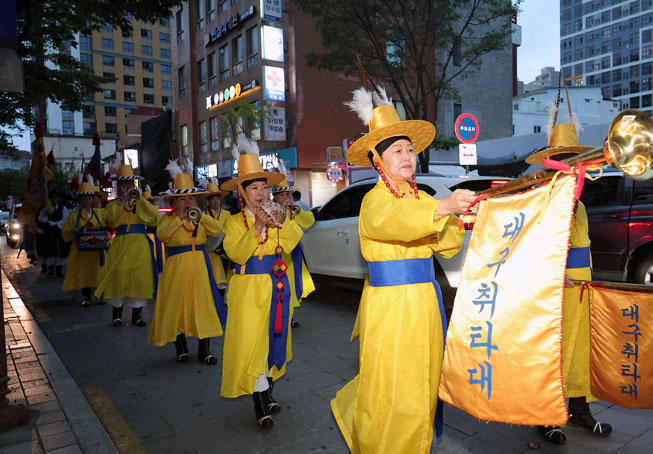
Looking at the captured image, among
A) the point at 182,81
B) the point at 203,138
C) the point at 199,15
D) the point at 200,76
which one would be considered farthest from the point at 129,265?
Answer: the point at 182,81

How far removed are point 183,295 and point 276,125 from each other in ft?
68.3

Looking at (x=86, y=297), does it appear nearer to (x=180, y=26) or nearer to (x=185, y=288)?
(x=185, y=288)

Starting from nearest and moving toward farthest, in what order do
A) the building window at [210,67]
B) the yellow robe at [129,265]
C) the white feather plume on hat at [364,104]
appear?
the white feather plume on hat at [364,104] → the yellow robe at [129,265] → the building window at [210,67]

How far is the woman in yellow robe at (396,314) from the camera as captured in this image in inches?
97.2

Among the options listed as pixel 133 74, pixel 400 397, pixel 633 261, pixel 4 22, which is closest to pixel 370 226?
pixel 400 397

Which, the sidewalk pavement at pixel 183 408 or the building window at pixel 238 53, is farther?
the building window at pixel 238 53

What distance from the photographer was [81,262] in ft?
30.0

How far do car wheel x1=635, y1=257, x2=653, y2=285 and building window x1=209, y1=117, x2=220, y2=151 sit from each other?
26265 mm

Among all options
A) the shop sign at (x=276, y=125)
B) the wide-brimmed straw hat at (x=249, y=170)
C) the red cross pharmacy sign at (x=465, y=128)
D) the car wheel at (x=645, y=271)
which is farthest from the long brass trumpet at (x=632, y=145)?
the shop sign at (x=276, y=125)

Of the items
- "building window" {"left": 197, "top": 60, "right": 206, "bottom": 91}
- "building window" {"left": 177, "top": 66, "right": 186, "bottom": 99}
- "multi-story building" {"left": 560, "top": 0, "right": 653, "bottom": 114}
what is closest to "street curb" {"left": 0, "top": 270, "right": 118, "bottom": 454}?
"building window" {"left": 197, "top": 60, "right": 206, "bottom": 91}

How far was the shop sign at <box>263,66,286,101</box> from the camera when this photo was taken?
2517 centimetres

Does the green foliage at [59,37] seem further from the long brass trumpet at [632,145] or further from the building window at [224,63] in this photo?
the building window at [224,63]

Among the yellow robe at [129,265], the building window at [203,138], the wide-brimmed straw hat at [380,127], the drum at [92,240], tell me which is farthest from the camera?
the building window at [203,138]

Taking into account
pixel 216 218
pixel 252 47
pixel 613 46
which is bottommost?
pixel 216 218
